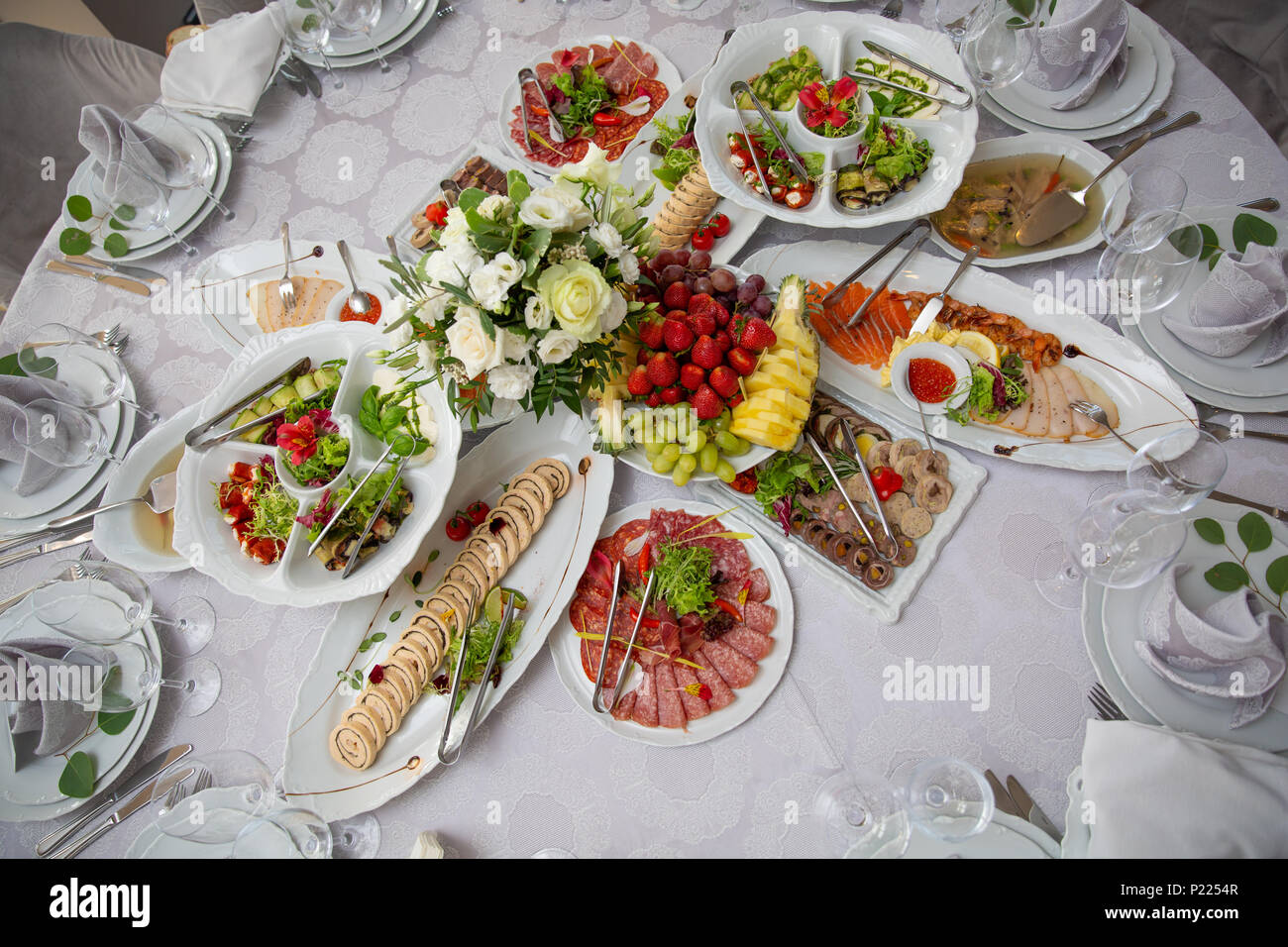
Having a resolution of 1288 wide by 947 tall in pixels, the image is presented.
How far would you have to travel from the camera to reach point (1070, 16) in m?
1.95

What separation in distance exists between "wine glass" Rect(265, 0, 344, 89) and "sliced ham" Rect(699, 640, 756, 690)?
2225 millimetres

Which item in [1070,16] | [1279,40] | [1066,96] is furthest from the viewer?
[1279,40]

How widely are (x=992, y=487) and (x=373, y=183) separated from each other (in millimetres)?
2061

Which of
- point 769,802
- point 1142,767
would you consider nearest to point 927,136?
point 1142,767

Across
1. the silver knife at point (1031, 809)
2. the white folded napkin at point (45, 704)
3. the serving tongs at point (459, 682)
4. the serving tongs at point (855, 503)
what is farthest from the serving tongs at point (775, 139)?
the white folded napkin at point (45, 704)

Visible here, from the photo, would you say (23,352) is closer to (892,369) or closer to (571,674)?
(571,674)

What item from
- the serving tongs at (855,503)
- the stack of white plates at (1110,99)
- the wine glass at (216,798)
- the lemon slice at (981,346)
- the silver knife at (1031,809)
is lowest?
the wine glass at (216,798)

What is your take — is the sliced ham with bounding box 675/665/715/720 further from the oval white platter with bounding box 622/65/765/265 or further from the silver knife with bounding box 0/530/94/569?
the silver knife with bounding box 0/530/94/569

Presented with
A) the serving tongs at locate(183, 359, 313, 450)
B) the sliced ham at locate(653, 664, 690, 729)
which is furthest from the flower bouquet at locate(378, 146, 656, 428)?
the sliced ham at locate(653, 664, 690, 729)

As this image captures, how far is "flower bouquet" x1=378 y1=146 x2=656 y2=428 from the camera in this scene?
1.43 m

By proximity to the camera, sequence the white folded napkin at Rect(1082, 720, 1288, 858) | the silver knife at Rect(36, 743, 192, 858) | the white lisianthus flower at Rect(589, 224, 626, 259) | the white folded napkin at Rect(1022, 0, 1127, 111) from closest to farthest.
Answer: the white folded napkin at Rect(1082, 720, 1288, 858) → the white lisianthus flower at Rect(589, 224, 626, 259) → the silver knife at Rect(36, 743, 192, 858) → the white folded napkin at Rect(1022, 0, 1127, 111)

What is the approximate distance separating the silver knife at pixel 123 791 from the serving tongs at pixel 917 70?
99.6 inches

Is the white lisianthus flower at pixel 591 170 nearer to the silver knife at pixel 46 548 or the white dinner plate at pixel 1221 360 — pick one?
the white dinner plate at pixel 1221 360

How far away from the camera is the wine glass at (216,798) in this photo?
165cm
